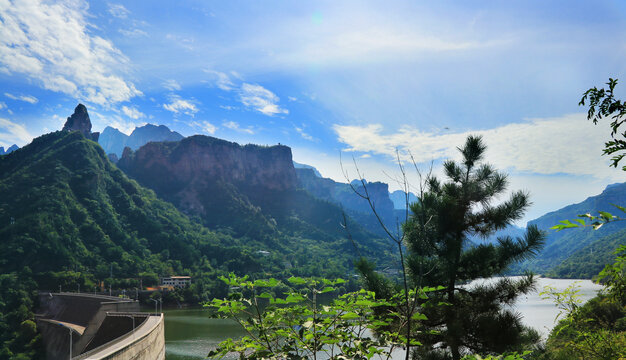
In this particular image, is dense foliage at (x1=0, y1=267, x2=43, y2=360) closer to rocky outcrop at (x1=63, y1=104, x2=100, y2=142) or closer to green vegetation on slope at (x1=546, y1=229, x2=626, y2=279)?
rocky outcrop at (x1=63, y1=104, x2=100, y2=142)

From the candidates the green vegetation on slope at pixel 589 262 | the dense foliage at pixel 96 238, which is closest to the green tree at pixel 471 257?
the dense foliage at pixel 96 238

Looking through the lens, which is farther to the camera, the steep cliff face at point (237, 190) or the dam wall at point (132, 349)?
the steep cliff face at point (237, 190)

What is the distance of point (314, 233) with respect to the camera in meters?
114

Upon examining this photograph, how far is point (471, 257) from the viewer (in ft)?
27.6

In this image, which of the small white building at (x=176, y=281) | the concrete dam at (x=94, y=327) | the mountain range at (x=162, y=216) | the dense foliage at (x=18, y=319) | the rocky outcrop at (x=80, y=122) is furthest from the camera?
the rocky outcrop at (x=80, y=122)

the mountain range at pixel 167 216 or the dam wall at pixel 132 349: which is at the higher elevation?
the mountain range at pixel 167 216

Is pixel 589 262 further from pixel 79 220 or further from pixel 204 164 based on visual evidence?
pixel 79 220

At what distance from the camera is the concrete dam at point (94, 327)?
18406 millimetres

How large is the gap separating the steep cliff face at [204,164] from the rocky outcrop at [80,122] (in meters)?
18.2

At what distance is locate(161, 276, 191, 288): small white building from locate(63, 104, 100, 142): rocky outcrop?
2126 inches

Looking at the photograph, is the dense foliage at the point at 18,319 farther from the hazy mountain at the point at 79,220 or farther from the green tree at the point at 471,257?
the green tree at the point at 471,257

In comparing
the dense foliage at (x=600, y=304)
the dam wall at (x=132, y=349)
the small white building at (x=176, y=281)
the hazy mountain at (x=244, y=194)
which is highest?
the hazy mountain at (x=244, y=194)

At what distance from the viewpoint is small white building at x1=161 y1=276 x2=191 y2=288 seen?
59.5 meters

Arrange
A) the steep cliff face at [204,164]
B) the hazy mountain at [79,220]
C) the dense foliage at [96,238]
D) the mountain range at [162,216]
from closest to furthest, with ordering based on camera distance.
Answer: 1. the dense foliage at [96,238]
2. the hazy mountain at [79,220]
3. the mountain range at [162,216]
4. the steep cliff face at [204,164]
